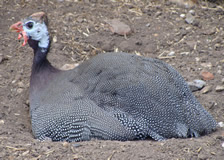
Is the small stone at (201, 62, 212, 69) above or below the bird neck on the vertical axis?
below

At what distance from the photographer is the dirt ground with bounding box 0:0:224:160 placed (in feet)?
11.9

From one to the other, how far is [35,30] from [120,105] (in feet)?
4.48

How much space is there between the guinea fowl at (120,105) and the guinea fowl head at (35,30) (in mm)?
555

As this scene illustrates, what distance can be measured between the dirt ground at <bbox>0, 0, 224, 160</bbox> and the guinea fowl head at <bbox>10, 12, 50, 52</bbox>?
820mm

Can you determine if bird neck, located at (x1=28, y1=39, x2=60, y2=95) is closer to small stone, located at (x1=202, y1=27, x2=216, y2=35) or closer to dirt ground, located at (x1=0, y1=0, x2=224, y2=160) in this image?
dirt ground, located at (x1=0, y1=0, x2=224, y2=160)

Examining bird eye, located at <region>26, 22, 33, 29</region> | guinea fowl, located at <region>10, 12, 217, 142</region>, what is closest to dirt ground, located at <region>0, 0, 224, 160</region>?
guinea fowl, located at <region>10, 12, 217, 142</region>

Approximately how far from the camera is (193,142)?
12.4 ft

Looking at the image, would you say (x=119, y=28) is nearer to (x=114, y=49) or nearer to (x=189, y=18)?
(x=114, y=49)

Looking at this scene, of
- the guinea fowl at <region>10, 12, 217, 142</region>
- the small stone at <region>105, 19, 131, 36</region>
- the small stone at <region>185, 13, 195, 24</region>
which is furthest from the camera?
the small stone at <region>185, 13, 195, 24</region>

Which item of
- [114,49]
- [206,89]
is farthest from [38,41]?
[206,89]

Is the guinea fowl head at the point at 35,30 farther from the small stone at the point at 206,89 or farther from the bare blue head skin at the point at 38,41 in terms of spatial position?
the small stone at the point at 206,89

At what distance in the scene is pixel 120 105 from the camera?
4008mm

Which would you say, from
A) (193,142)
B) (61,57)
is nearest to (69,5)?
(61,57)

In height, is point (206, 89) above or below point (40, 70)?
below
